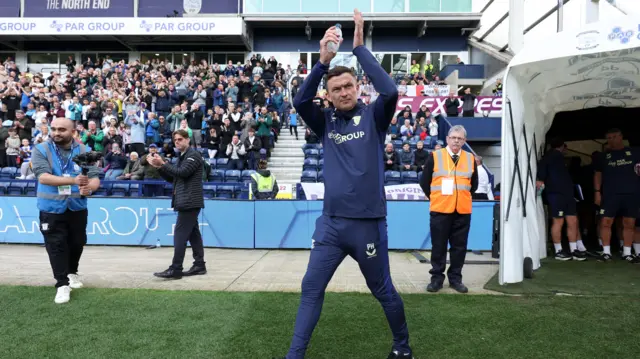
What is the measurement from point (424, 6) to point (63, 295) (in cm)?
2233

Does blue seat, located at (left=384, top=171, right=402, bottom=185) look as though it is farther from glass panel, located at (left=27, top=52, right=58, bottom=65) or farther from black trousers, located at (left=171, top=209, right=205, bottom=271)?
glass panel, located at (left=27, top=52, right=58, bottom=65)

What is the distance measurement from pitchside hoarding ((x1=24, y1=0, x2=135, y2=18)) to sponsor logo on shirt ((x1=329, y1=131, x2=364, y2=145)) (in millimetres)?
26407

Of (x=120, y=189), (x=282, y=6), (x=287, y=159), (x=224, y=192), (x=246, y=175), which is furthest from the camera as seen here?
(x=282, y=6)

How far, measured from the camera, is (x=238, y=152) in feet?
39.4

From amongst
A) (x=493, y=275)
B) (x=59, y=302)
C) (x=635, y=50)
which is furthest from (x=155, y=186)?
(x=635, y=50)

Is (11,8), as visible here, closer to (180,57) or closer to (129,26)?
(129,26)

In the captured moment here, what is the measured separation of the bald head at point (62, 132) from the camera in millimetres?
4566

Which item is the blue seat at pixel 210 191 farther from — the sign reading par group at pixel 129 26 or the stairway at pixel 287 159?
the sign reading par group at pixel 129 26

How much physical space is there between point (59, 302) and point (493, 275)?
17.4ft

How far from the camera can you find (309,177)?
37.1ft

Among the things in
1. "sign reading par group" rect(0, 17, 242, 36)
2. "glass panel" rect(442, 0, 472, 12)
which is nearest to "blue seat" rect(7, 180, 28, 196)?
"sign reading par group" rect(0, 17, 242, 36)

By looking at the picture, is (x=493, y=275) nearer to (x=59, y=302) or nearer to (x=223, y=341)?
(x=223, y=341)

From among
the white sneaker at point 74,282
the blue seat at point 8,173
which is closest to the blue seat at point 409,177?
the white sneaker at point 74,282

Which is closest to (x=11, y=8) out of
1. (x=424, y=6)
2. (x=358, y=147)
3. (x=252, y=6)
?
(x=252, y=6)
